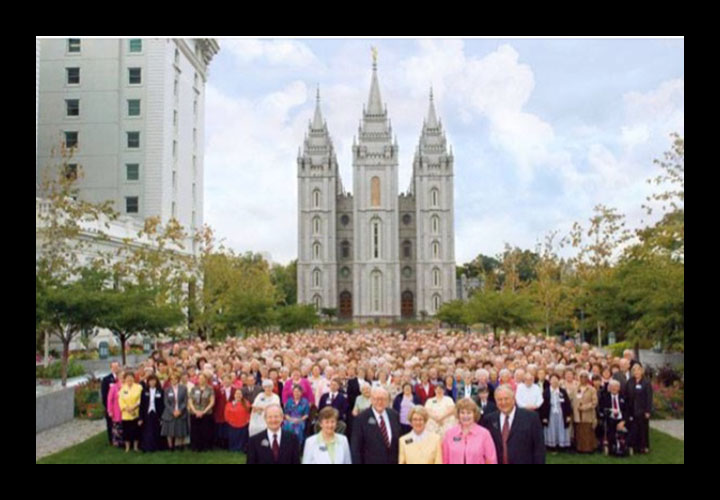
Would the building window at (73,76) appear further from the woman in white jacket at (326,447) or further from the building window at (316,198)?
the building window at (316,198)

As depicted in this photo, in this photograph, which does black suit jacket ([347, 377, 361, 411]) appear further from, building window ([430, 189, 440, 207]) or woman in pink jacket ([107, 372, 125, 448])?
building window ([430, 189, 440, 207])

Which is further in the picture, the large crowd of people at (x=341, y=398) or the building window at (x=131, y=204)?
the building window at (x=131, y=204)

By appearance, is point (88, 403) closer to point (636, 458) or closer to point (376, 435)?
point (376, 435)

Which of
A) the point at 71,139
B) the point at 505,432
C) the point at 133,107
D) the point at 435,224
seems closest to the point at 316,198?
the point at 435,224

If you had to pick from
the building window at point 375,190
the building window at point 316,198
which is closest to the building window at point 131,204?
the building window at point 316,198

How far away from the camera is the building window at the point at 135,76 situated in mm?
46406

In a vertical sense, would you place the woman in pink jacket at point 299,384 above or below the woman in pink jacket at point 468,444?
below

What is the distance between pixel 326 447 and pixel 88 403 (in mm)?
12760

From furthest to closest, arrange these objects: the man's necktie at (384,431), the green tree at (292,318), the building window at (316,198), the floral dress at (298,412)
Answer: the building window at (316,198) → the green tree at (292,318) → the floral dress at (298,412) → the man's necktie at (384,431)

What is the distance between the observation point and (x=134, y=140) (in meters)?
46.6

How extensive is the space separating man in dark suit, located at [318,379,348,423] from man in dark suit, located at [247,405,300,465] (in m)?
4.46

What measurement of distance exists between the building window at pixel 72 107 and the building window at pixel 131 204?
5.88m

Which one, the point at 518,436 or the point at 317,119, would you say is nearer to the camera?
the point at 518,436

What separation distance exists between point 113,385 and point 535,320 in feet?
82.7
